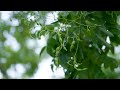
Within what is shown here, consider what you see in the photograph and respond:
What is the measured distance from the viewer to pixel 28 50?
549cm

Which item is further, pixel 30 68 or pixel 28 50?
pixel 28 50

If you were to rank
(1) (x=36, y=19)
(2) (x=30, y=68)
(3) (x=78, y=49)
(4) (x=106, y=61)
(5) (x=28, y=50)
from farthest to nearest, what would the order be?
(5) (x=28, y=50)
(2) (x=30, y=68)
(4) (x=106, y=61)
(3) (x=78, y=49)
(1) (x=36, y=19)

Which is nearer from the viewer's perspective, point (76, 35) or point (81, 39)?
point (76, 35)

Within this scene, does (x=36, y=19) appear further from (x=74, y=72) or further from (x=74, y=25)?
(x=74, y=72)

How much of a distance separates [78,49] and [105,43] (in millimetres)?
93
